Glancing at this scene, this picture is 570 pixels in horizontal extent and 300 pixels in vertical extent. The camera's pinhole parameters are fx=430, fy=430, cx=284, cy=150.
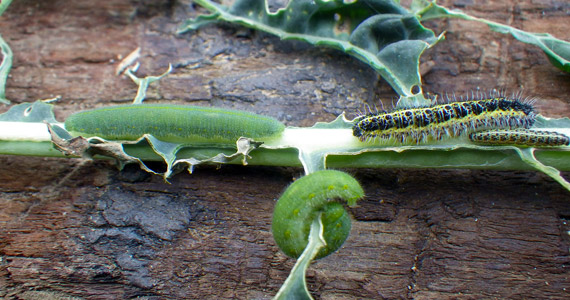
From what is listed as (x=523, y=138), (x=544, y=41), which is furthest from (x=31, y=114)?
(x=544, y=41)

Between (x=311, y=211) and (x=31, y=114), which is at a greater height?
(x=31, y=114)

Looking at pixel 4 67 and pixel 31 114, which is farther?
pixel 4 67

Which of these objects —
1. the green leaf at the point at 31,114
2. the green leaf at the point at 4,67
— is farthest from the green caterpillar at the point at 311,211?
the green leaf at the point at 4,67

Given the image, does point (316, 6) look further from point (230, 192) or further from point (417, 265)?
point (417, 265)

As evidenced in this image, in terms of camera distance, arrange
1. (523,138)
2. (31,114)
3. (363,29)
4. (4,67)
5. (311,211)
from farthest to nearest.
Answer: (4,67) < (363,29) < (31,114) < (523,138) < (311,211)

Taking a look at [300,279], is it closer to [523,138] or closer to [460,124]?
[460,124]

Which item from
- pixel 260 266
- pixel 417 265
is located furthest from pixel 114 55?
pixel 417 265

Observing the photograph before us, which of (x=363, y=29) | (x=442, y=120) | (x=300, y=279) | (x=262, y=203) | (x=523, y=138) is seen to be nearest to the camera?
(x=300, y=279)

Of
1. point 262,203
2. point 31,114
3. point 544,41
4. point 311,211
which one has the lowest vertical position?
point 311,211
